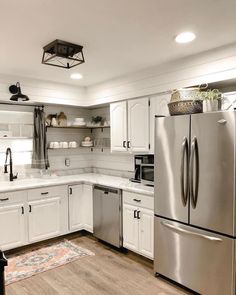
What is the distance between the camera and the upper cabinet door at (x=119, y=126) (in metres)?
3.80

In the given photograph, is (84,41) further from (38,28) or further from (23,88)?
(23,88)

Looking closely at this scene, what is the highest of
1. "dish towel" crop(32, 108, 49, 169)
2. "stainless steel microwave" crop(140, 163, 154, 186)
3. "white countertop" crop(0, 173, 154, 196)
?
"dish towel" crop(32, 108, 49, 169)

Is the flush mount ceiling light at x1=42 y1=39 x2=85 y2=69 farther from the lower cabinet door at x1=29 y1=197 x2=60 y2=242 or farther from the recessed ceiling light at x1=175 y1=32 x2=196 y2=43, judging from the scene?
the lower cabinet door at x1=29 y1=197 x2=60 y2=242

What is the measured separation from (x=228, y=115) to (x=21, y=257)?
3.00m

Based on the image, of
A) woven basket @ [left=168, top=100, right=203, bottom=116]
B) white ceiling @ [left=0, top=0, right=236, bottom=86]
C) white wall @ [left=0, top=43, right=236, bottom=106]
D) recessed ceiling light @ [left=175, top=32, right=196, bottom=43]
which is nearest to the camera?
white ceiling @ [left=0, top=0, right=236, bottom=86]

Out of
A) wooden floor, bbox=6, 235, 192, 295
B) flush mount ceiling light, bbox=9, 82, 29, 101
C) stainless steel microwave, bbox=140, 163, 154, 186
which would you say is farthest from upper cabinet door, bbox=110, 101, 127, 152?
wooden floor, bbox=6, 235, 192, 295

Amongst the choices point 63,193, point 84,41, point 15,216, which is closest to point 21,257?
point 15,216

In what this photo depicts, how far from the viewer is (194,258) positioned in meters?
2.46

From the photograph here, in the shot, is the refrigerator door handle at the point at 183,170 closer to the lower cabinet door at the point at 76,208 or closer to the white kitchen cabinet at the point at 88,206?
the white kitchen cabinet at the point at 88,206

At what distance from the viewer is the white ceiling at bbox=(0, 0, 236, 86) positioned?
5.98 ft

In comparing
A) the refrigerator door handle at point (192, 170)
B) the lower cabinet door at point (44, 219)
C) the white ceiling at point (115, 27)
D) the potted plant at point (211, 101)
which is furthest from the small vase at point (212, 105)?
the lower cabinet door at point (44, 219)

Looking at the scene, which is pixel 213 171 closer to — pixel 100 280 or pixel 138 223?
pixel 138 223

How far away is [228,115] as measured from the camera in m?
2.19

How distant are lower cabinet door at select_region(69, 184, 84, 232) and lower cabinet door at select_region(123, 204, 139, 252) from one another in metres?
0.96
